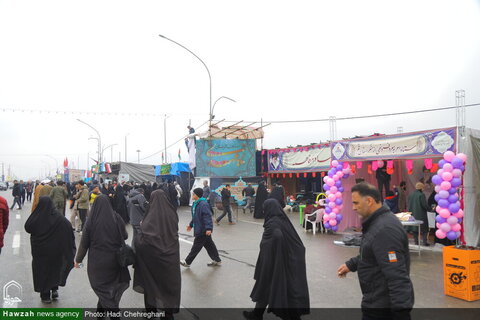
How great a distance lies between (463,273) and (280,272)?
126 inches

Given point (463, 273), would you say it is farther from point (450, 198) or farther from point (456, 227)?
point (450, 198)

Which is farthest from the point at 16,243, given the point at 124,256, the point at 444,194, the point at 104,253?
the point at 444,194

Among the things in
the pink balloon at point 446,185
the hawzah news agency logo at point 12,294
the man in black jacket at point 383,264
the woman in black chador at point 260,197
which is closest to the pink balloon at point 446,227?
the pink balloon at point 446,185

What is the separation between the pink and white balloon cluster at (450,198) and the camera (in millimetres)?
7664

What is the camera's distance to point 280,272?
425cm

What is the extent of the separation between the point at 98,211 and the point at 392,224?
3.33m

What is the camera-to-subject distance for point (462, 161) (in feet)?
26.0

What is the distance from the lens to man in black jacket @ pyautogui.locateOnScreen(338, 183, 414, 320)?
253 cm

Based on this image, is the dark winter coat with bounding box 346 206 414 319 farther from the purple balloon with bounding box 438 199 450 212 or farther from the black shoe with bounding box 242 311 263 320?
the purple balloon with bounding box 438 199 450 212

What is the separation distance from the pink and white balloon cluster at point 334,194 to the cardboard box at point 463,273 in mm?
5694

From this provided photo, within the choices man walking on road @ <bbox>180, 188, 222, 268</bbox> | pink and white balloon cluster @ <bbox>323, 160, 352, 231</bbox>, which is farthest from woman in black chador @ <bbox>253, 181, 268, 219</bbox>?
man walking on road @ <bbox>180, 188, 222, 268</bbox>

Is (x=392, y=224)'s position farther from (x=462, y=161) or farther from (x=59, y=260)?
(x=462, y=161)

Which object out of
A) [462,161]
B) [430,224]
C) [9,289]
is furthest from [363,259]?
[430,224]

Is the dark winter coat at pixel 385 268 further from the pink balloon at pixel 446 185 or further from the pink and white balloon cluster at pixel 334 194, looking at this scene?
the pink and white balloon cluster at pixel 334 194
